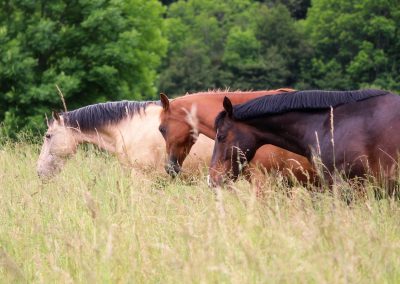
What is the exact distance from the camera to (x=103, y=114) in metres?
10.4

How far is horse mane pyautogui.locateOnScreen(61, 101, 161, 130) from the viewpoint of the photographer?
407 inches

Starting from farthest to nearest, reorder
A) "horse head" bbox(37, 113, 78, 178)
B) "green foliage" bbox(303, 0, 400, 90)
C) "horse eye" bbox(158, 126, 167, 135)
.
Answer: "green foliage" bbox(303, 0, 400, 90) → "horse head" bbox(37, 113, 78, 178) → "horse eye" bbox(158, 126, 167, 135)

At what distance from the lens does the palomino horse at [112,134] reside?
10.1 meters

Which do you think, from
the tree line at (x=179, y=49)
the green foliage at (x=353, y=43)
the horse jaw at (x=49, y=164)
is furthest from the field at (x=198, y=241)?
the green foliage at (x=353, y=43)

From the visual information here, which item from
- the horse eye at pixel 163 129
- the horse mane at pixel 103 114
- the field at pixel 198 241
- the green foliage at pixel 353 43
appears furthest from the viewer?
the green foliage at pixel 353 43

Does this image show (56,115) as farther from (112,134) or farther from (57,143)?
(112,134)

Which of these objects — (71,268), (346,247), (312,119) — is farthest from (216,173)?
(346,247)

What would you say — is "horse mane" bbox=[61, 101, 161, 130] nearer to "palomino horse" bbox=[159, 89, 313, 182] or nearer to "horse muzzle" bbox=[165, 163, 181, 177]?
"palomino horse" bbox=[159, 89, 313, 182]

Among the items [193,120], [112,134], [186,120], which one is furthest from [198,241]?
[112,134]

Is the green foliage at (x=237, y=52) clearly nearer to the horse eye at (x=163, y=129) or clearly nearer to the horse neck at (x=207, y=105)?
the horse neck at (x=207, y=105)

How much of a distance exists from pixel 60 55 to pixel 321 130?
20.8 m

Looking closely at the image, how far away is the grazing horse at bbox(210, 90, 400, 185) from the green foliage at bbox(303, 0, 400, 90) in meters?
47.0

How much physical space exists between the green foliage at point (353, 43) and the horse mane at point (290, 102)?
154 ft

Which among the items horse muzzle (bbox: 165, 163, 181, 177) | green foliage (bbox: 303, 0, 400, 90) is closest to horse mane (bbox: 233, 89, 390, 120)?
horse muzzle (bbox: 165, 163, 181, 177)
